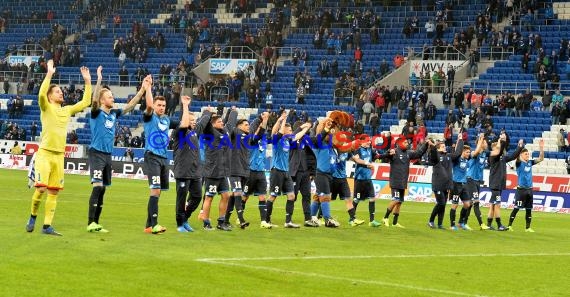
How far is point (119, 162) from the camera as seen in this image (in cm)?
4803

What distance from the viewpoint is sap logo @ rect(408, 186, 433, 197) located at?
39.6 metres

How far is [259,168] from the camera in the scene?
72.3 feet

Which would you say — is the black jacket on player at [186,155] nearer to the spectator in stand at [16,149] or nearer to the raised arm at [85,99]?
the raised arm at [85,99]

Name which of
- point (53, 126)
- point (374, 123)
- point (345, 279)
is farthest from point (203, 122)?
point (374, 123)

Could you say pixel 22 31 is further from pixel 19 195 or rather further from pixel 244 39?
pixel 19 195

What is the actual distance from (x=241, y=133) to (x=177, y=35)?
42850 millimetres

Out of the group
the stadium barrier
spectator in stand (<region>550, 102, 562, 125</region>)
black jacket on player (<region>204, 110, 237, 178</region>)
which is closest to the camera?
black jacket on player (<region>204, 110, 237, 178</region>)

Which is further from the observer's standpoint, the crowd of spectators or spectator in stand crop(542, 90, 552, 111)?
the crowd of spectators

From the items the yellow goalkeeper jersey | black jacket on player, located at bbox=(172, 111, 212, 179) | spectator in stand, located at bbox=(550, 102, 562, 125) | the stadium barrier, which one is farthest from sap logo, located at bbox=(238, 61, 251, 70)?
the yellow goalkeeper jersey

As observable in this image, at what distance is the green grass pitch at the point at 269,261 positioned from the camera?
12773 mm

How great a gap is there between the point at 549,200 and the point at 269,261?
23494 millimetres

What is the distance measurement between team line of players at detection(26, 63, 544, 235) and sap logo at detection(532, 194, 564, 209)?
400 inches

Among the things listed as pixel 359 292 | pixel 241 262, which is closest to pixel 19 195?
pixel 241 262

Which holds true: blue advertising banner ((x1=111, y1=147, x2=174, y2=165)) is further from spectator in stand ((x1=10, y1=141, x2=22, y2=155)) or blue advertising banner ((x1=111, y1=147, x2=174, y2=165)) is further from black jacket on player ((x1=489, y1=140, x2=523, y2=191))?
black jacket on player ((x1=489, y1=140, x2=523, y2=191))
